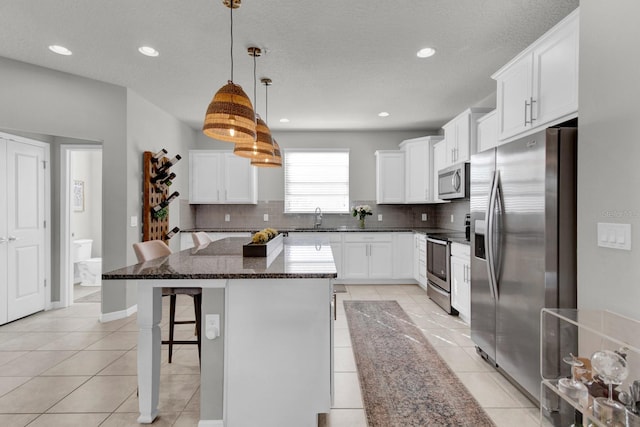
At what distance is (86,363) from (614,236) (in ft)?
11.8

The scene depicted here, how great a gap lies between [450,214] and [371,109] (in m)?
2.07

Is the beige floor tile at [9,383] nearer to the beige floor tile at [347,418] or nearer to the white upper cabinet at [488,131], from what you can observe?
the beige floor tile at [347,418]

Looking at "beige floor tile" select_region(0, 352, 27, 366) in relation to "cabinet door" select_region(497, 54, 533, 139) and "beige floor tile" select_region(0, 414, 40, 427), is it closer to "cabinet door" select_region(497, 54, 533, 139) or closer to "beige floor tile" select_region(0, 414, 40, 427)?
"beige floor tile" select_region(0, 414, 40, 427)

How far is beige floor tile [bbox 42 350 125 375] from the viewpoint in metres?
2.49

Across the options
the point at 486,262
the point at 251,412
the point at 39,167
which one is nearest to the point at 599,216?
the point at 486,262

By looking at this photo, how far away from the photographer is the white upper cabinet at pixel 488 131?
329cm

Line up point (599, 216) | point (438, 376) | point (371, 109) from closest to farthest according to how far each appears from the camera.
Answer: point (599, 216) < point (438, 376) < point (371, 109)

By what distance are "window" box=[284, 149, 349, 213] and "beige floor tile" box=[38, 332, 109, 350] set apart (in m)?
3.31

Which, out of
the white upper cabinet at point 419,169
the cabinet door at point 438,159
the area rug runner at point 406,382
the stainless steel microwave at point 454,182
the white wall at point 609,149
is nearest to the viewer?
the white wall at point 609,149

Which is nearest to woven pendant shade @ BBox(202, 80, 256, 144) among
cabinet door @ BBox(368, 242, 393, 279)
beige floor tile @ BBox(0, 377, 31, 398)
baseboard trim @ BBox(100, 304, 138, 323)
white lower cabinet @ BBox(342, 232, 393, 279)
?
beige floor tile @ BBox(0, 377, 31, 398)

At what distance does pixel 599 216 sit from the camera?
5.26 ft

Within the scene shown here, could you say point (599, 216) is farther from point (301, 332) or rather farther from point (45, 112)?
point (45, 112)

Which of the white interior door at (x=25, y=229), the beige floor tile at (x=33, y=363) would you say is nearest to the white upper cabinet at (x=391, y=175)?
the beige floor tile at (x=33, y=363)

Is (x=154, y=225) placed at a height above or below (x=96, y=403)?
above
